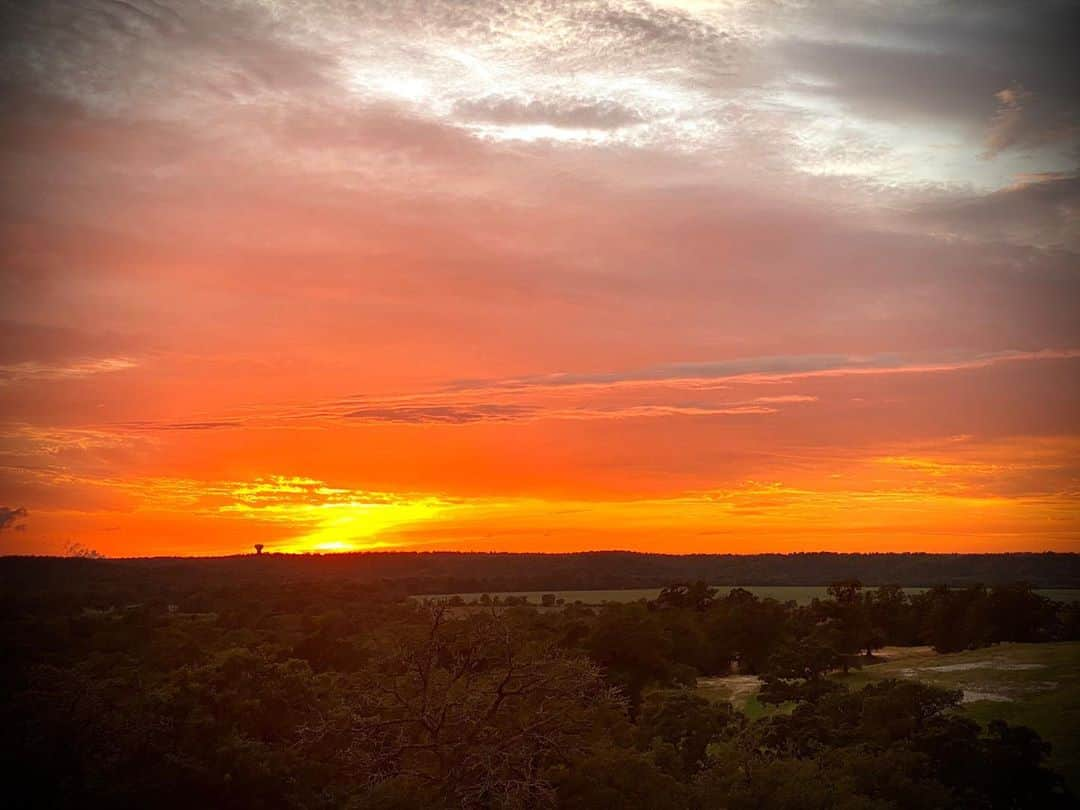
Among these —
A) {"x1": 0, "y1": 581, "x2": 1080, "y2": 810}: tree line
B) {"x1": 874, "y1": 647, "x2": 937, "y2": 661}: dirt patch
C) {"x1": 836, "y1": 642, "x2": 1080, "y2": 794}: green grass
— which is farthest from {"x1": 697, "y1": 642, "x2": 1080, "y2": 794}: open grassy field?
{"x1": 874, "y1": 647, "x2": 937, "y2": 661}: dirt patch

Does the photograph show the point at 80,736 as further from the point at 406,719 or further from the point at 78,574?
the point at 78,574

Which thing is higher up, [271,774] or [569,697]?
[569,697]

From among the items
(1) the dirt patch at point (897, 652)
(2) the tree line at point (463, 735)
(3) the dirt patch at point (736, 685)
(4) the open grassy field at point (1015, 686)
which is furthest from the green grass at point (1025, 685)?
(1) the dirt patch at point (897, 652)

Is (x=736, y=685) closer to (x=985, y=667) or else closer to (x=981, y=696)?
(x=985, y=667)

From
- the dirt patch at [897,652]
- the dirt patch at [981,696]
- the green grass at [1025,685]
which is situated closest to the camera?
the green grass at [1025,685]

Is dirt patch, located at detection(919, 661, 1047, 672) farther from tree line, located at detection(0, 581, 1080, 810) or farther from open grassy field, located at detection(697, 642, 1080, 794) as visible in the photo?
tree line, located at detection(0, 581, 1080, 810)

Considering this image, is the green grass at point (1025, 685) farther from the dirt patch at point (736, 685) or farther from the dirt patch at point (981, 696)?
the dirt patch at point (736, 685)

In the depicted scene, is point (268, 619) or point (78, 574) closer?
point (268, 619)

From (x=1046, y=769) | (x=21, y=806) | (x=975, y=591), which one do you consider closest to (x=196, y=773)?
(x=21, y=806)
